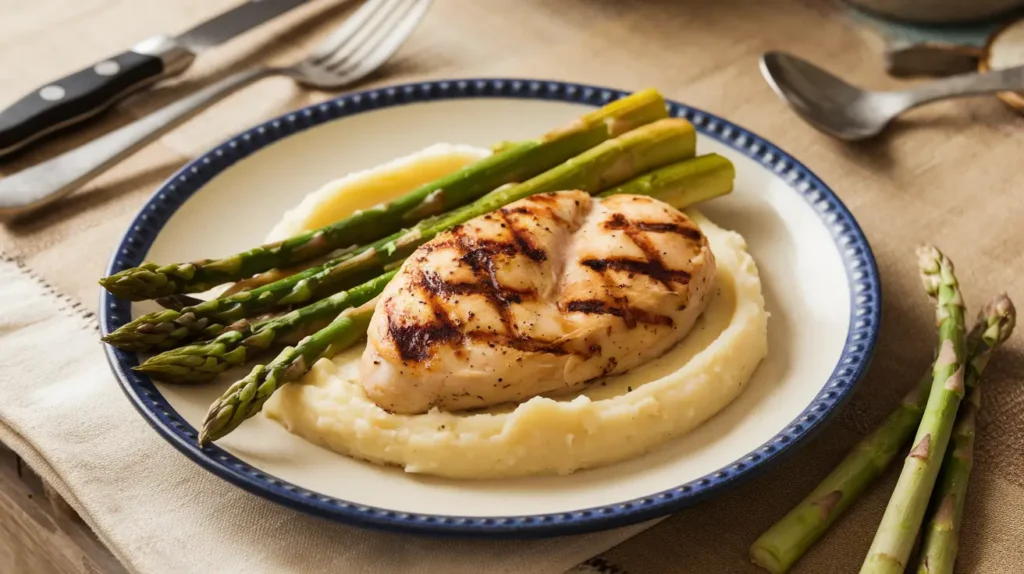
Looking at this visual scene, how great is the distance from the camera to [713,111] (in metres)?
6.07

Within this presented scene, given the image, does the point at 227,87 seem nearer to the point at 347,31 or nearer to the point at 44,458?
the point at 347,31

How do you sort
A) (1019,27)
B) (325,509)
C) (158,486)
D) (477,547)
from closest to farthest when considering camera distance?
(325,509)
(477,547)
(158,486)
(1019,27)

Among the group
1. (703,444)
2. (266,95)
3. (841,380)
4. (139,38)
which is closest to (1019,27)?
(841,380)

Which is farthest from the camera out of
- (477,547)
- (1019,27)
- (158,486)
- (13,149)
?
(1019,27)

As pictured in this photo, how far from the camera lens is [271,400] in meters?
3.72

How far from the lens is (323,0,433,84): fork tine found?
6.30m

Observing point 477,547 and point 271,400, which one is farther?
point 271,400

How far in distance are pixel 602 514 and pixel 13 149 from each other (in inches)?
159

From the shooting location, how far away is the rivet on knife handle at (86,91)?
548 centimetres

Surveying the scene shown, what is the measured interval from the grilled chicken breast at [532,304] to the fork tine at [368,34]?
105 inches

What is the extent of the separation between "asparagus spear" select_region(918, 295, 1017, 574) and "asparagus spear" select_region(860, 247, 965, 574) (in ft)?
0.25

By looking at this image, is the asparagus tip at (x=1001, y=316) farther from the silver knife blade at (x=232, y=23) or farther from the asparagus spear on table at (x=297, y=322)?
the silver knife blade at (x=232, y=23)

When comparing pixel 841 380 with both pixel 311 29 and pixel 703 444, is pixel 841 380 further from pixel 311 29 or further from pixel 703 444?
pixel 311 29

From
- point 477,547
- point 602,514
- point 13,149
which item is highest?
point 13,149
